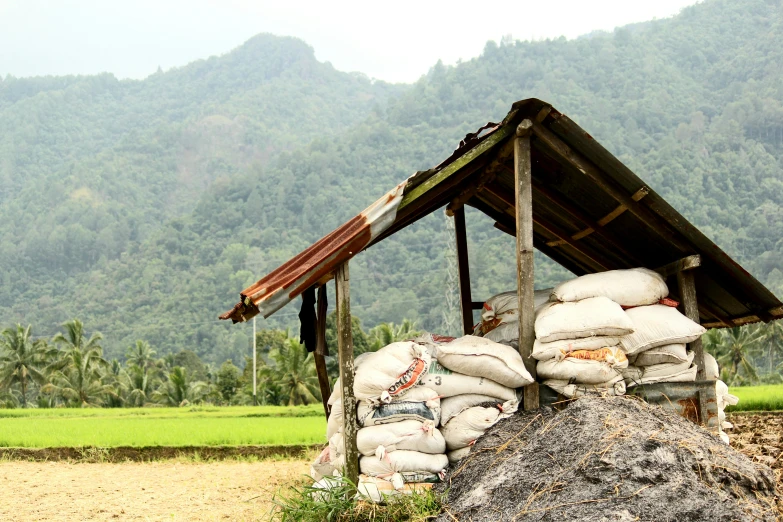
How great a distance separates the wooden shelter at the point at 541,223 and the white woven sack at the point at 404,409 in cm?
12

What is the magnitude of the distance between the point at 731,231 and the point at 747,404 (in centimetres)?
5945

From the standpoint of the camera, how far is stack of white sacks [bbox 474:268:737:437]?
611cm

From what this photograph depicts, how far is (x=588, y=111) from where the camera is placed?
349ft

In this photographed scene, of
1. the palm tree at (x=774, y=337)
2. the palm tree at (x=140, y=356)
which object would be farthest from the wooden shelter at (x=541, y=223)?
the palm tree at (x=140, y=356)

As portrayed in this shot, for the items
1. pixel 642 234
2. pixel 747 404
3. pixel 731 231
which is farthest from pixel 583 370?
pixel 731 231

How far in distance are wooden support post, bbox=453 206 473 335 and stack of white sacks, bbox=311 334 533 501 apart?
2191 millimetres

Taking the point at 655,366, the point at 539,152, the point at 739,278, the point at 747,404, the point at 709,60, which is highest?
the point at 709,60

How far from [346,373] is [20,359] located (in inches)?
1486

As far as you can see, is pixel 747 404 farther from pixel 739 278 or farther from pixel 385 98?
pixel 385 98

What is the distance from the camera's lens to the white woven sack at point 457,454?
6.07 metres

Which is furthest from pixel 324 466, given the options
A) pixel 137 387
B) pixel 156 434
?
pixel 137 387

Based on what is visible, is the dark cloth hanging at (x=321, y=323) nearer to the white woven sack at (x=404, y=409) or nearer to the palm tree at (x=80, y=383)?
the white woven sack at (x=404, y=409)

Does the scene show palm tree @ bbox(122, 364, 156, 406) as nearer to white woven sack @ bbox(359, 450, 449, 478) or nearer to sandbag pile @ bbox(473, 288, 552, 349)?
sandbag pile @ bbox(473, 288, 552, 349)

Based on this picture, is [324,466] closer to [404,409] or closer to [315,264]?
[404,409]
